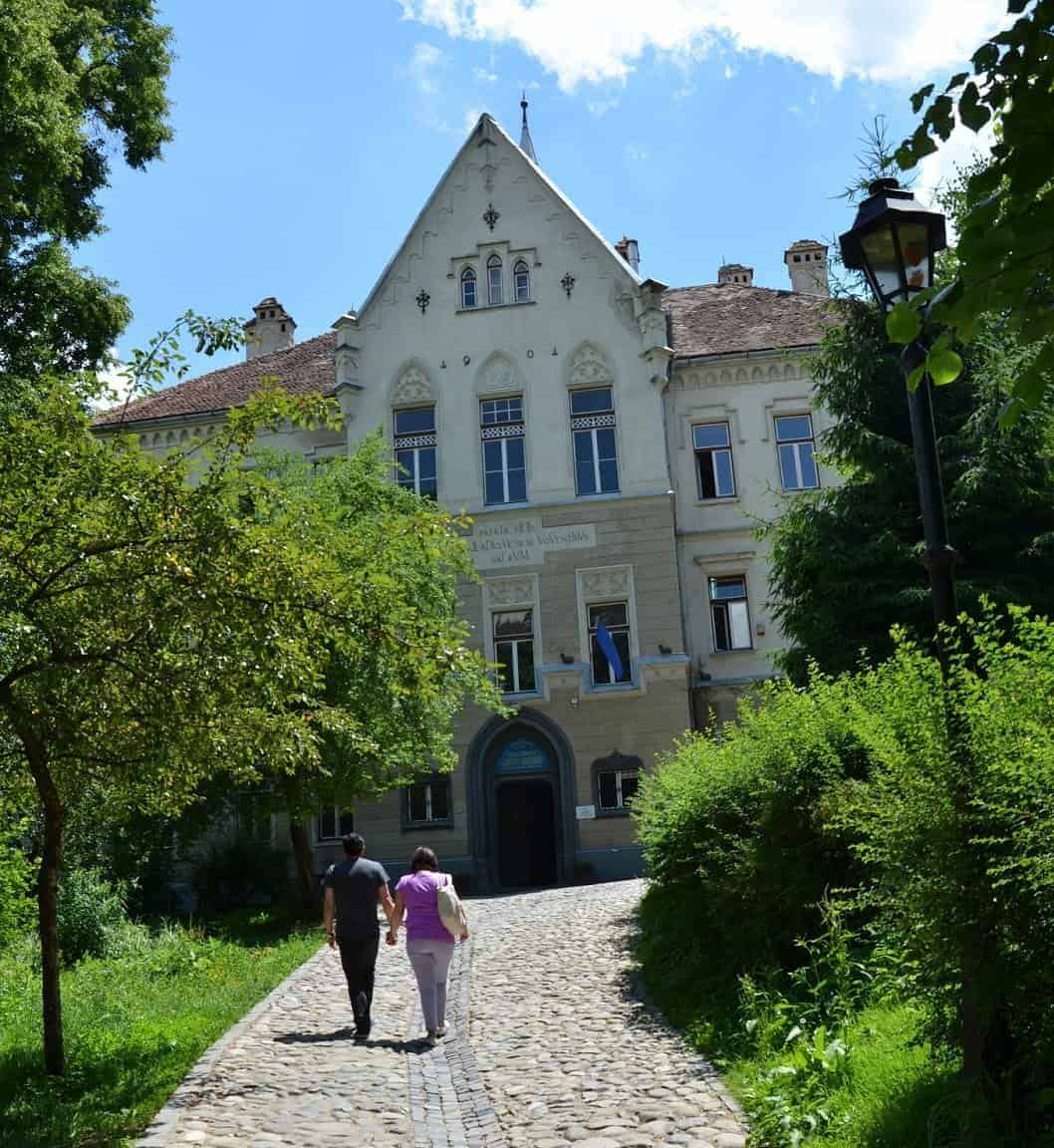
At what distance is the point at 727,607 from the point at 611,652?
3.20m

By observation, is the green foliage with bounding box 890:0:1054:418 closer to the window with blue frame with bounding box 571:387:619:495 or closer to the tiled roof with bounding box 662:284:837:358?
the window with blue frame with bounding box 571:387:619:495

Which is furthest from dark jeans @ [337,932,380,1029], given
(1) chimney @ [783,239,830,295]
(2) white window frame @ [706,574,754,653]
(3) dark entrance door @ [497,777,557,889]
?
(1) chimney @ [783,239,830,295]

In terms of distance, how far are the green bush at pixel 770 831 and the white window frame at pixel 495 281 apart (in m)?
21.4

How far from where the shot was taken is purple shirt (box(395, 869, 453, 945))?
11656 millimetres

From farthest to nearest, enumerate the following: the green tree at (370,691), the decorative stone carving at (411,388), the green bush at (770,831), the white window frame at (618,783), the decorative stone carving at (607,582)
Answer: the decorative stone carving at (411,388) < the decorative stone carving at (607,582) < the white window frame at (618,783) < the green tree at (370,691) < the green bush at (770,831)

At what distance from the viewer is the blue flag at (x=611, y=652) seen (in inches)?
1166

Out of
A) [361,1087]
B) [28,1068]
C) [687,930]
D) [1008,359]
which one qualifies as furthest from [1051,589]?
[28,1068]

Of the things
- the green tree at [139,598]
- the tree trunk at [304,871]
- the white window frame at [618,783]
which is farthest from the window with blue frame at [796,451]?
the green tree at [139,598]

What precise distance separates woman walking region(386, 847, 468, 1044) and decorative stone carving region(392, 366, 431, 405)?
2107cm

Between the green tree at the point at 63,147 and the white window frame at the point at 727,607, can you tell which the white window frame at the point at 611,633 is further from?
the green tree at the point at 63,147

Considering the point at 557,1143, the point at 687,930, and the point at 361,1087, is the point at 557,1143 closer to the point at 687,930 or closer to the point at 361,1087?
the point at 361,1087

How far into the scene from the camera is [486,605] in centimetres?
3053

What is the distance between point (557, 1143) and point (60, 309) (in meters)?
15.3

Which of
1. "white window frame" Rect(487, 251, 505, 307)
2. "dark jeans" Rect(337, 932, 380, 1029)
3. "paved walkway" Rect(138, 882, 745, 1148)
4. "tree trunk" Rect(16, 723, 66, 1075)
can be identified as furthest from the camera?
"white window frame" Rect(487, 251, 505, 307)
